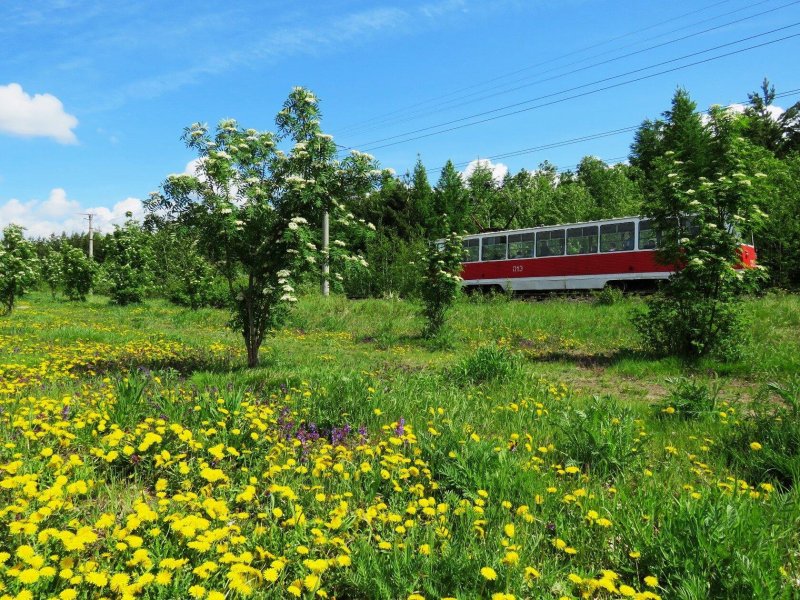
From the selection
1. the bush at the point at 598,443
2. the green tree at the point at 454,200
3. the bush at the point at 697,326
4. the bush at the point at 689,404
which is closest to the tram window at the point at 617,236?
the bush at the point at 697,326

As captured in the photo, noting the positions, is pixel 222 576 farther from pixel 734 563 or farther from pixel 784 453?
pixel 784 453

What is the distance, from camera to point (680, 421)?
5.13 m

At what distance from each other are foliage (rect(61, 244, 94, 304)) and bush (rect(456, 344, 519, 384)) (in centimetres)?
2557

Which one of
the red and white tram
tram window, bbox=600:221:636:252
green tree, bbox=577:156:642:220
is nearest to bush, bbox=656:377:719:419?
the red and white tram

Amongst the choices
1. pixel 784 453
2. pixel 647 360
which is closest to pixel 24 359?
pixel 784 453

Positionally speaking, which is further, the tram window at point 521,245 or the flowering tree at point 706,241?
the tram window at point 521,245

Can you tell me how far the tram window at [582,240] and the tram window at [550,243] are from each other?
1.25ft

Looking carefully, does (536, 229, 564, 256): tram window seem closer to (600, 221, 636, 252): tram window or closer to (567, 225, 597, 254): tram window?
(567, 225, 597, 254): tram window

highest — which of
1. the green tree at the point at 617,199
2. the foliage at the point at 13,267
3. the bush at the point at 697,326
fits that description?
the green tree at the point at 617,199

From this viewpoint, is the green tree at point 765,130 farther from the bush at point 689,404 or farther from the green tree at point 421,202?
the bush at point 689,404

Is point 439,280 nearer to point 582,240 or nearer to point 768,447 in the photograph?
point 768,447

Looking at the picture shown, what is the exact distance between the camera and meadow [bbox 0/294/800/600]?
223cm

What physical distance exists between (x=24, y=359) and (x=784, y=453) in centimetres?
926

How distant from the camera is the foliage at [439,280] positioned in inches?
501
